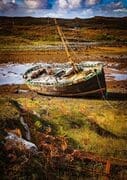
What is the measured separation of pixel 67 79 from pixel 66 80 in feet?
0.06

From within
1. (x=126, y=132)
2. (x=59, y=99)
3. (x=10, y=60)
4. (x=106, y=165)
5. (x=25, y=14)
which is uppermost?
(x=25, y=14)

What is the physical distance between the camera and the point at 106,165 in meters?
4.58

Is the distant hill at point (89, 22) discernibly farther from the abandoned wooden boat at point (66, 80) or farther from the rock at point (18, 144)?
the rock at point (18, 144)

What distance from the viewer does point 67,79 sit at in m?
4.93

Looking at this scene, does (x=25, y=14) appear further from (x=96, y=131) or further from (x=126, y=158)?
(x=126, y=158)

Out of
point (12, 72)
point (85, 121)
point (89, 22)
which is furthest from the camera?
point (12, 72)

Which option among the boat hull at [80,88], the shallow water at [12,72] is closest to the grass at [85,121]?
the boat hull at [80,88]

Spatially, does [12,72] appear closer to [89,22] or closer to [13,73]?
[13,73]

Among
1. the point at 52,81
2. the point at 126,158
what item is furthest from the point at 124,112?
the point at 52,81

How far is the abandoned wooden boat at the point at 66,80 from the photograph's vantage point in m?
4.85

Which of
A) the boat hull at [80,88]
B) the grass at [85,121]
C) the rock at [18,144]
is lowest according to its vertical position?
the rock at [18,144]

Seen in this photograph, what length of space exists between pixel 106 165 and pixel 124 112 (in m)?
0.70

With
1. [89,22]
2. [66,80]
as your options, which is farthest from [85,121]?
[89,22]

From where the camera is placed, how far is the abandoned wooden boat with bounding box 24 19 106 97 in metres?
4.85
